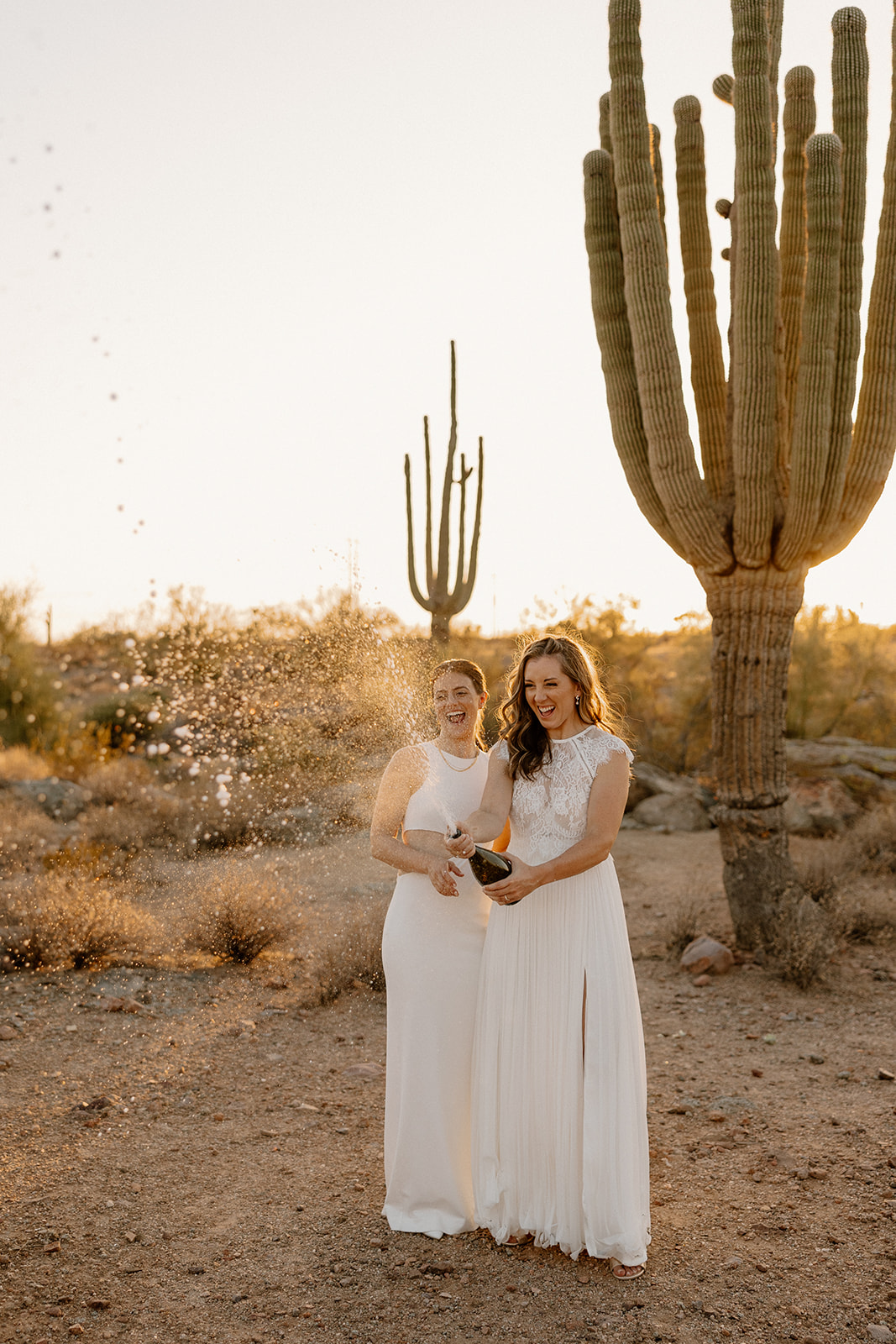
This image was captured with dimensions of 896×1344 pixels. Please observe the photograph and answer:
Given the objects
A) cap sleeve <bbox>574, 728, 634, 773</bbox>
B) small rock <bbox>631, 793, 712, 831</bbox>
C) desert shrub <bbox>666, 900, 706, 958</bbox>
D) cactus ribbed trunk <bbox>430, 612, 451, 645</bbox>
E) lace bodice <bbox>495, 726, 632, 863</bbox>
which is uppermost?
cactus ribbed trunk <bbox>430, 612, 451, 645</bbox>

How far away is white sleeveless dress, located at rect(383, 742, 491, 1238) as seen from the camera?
3.49 meters

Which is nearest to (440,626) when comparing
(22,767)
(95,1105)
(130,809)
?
(130,809)

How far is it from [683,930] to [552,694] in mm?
5084

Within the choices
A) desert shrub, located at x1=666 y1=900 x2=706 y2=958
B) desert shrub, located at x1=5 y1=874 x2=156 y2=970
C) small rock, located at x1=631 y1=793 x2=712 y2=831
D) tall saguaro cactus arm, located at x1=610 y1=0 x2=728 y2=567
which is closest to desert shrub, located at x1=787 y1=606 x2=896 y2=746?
small rock, located at x1=631 y1=793 x2=712 y2=831

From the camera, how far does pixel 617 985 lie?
127 inches

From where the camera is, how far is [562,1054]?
3242 millimetres

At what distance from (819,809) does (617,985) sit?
31.3ft

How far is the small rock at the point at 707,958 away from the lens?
23.6 feet

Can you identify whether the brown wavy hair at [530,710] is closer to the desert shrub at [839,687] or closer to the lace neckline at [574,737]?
the lace neckline at [574,737]

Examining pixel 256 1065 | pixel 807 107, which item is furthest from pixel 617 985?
pixel 807 107

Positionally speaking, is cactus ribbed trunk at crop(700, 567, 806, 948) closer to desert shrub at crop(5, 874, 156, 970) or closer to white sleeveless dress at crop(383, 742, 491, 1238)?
white sleeveless dress at crop(383, 742, 491, 1238)

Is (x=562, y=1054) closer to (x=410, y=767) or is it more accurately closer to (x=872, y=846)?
(x=410, y=767)

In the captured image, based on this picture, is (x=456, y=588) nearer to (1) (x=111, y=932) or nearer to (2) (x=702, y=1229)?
(1) (x=111, y=932)

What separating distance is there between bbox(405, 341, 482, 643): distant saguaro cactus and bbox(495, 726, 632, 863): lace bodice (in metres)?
8.50
